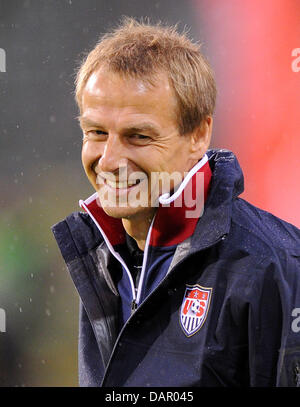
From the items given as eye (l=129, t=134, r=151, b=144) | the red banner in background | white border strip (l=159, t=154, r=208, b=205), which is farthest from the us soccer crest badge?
the red banner in background

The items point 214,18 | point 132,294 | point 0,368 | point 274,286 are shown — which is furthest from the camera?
point 0,368

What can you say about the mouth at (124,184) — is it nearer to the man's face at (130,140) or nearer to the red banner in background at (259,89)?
the man's face at (130,140)

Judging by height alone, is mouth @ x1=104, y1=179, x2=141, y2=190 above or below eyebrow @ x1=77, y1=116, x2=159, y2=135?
below

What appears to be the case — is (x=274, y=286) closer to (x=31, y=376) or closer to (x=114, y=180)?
(x=114, y=180)

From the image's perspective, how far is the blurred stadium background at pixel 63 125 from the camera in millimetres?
2562

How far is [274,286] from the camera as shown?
110cm

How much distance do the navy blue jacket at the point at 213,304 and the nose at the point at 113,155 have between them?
0.41 ft

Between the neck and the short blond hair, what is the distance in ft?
0.61

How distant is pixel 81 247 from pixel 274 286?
45 centimetres

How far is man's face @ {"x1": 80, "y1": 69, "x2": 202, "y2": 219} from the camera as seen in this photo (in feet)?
3.66

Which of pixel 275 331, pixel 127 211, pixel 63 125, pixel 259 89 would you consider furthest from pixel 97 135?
pixel 63 125

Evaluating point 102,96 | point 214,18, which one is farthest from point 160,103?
point 214,18

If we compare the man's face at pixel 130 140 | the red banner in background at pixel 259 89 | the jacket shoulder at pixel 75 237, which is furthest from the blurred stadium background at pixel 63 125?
the man's face at pixel 130 140

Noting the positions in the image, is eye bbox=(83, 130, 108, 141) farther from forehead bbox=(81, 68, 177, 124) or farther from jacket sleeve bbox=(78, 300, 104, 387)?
jacket sleeve bbox=(78, 300, 104, 387)
